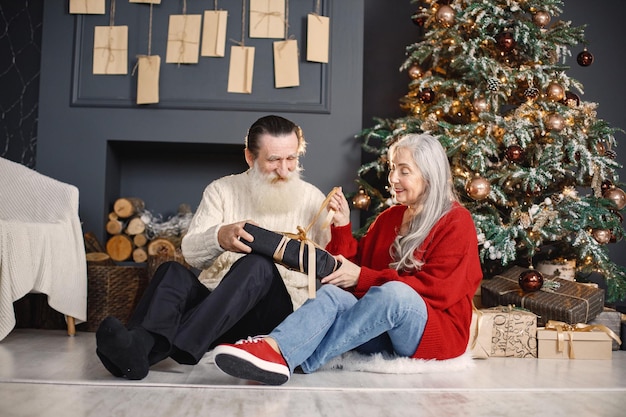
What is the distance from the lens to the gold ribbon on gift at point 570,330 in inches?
119

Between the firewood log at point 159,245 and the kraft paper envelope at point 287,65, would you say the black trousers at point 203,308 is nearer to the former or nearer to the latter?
the firewood log at point 159,245

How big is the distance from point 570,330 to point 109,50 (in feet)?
9.40

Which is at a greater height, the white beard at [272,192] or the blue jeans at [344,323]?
the white beard at [272,192]

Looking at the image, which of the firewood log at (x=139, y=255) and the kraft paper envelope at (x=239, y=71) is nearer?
the kraft paper envelope at (x=239, y=71)

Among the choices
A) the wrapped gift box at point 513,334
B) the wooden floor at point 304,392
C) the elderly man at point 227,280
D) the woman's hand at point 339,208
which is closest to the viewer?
the wooden floor at point 304,392

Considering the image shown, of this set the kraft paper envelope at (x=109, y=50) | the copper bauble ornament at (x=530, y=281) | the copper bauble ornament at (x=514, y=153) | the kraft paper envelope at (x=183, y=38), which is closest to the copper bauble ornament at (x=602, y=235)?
the copper bauble ornament at (x=530, y=281)

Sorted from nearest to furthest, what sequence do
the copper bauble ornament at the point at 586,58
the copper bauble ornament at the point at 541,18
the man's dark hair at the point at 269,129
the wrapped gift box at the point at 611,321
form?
the man's dark hair at the point at 269,129
the wrapped gift box at the point at 611,321
the copper bauble ornament at the point at 541,18
the copper bauble ornament at the point at 586,58

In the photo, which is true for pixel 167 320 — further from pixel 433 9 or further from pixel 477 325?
pixel 433 9

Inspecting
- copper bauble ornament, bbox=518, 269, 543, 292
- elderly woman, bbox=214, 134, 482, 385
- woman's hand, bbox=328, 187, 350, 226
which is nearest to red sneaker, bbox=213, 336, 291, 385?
elderly woman, bbox=214, 134, 482, 385

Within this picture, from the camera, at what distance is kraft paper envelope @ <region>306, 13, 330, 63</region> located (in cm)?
392

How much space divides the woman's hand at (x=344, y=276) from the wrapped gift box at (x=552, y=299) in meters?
1.18

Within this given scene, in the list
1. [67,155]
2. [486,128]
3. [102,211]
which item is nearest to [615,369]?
[486,128]

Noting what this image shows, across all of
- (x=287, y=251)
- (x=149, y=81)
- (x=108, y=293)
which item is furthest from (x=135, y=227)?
(x=287, y=251)

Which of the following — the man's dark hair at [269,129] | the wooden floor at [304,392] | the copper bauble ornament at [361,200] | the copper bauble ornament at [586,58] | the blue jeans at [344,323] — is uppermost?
the copper bauble ornament at [586,58]
